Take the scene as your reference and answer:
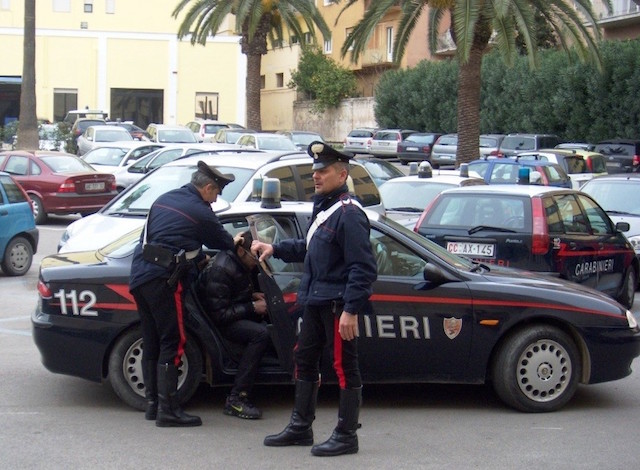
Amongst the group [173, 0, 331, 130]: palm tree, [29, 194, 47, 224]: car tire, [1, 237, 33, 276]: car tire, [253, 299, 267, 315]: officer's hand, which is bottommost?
[1, 237, 33, 276]: car tire

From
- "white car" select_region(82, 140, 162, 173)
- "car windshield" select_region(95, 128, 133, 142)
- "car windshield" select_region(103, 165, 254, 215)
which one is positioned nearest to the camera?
"car windshield" select_region(103, 165, 254, 215)

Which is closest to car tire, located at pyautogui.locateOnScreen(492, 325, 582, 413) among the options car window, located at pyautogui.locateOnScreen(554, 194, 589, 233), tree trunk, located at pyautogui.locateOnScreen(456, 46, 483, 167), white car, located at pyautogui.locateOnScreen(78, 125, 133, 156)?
car window, located at pyautogui.locateOnScreen(554, 194, 589, 233)

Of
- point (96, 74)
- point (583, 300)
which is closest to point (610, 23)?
point (96, 74)

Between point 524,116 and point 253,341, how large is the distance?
38182 millimetres

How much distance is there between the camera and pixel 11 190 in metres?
13.9

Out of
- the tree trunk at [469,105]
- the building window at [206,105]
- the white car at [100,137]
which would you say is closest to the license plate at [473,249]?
the tree trunk at [469,105]

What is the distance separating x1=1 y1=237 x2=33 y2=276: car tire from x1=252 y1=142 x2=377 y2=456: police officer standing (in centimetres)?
872

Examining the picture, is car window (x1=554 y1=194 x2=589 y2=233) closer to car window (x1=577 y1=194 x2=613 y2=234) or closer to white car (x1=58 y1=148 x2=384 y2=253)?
car window (x1=577 y1=194 x2=613 y2=234)

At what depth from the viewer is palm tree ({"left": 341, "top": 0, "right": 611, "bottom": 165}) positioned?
2262 centimetres

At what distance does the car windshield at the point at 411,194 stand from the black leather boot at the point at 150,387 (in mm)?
8102

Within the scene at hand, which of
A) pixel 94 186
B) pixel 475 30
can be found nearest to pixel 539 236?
pixel 94 186

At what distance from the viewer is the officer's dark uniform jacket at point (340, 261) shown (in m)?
5.72

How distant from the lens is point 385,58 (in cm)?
5825

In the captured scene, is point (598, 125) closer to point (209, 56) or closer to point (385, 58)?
point (385, 58)
